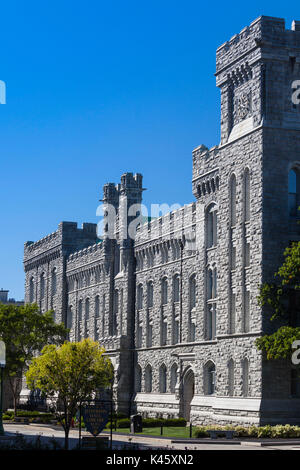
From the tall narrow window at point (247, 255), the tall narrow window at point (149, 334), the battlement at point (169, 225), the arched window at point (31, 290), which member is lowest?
the tall narrow window at point (149, 334)

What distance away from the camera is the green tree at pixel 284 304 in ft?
152

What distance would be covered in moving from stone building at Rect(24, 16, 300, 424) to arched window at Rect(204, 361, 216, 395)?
0.07 meters

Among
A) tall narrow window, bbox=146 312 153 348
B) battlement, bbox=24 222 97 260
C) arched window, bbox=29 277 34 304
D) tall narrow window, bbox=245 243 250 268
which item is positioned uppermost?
battlement, bbox=24 222 97 260

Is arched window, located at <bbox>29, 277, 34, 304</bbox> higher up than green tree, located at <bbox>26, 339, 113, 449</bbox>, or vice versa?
arched window, located at <bbox>29, 277, 34, 304</bbox>

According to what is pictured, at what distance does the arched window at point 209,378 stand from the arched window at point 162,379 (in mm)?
10980

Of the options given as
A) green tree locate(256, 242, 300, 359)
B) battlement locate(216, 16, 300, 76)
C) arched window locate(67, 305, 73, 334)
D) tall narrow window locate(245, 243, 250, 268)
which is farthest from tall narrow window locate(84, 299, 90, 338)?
battlement locate(216, 16, 300, 76)

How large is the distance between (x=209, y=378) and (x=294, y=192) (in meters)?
14.1

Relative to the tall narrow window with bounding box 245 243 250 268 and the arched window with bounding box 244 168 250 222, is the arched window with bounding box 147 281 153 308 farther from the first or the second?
the arched window with bounding box 244 168 250 222

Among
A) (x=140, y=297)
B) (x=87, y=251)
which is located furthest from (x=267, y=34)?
(x=87, y=251)

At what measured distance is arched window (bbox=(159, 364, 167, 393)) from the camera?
223 ft

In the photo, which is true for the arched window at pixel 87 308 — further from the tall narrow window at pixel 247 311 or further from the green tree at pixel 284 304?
the green tree at pixel 284 304

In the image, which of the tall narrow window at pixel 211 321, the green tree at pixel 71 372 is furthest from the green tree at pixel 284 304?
the green tree at pixel 71 372

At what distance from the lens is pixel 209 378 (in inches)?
2249

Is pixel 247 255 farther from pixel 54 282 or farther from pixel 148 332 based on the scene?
pixel 54 282
